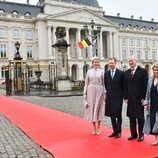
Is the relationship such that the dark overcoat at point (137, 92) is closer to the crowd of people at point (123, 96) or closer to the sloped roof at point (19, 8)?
the crowd of people at point (123, 96)

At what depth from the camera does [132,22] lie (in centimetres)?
9106

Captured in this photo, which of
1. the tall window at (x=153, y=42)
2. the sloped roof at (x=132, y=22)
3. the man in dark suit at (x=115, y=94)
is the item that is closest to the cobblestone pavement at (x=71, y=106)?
the man in dark suit at (x=115, y=94)

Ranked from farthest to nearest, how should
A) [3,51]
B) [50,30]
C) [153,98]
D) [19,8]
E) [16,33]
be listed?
[19,8]
[16,33]
[50,30]
[3,51]
[153,98]

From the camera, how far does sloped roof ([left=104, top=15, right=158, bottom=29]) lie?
286ft

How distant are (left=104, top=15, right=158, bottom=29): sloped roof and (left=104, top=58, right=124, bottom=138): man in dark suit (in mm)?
→ 78676

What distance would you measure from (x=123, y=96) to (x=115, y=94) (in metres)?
0.19

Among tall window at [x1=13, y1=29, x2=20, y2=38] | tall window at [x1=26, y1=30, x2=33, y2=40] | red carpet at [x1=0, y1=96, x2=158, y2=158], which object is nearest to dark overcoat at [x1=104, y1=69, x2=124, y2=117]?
red carpet at [x1=0, y1=96, x2=158, y2=158]

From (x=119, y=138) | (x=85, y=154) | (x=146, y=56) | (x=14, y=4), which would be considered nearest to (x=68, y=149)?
(x=85, y=154)

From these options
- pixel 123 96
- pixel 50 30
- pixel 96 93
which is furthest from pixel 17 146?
pixel 50 30

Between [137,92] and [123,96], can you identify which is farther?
[123,96]

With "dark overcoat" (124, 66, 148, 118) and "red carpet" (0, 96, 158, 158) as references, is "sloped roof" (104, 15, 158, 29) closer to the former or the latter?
"red carpet" (0, 96, 158, 158)

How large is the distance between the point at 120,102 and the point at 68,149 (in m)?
1.79

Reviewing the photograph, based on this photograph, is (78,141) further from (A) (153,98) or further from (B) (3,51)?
(B) (3,51)

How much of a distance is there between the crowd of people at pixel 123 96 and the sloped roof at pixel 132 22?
78.5m
